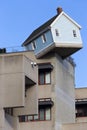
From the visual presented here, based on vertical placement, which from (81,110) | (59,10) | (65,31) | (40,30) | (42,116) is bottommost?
(42,116)

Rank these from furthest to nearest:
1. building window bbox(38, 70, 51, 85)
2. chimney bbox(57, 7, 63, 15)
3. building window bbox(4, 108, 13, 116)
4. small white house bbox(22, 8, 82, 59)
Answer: chimney bbox(57, 7, 63, 15) < building window bbox(38, 70, 51, 85) < small white house bbox(22, 8, 82, 59) < building window bbox(4, 108, 13, 116)

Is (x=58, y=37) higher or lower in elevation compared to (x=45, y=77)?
higher

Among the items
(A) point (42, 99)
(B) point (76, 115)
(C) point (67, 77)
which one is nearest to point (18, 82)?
(A) point (42, 99)

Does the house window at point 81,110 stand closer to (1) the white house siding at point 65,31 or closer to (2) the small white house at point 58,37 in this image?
(2) the small white house at point 58,37

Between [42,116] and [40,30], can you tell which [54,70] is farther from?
[40,30]

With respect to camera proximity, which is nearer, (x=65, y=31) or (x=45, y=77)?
(x=45, y=77)

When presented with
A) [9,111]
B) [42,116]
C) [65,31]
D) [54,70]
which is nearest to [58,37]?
[65,31]

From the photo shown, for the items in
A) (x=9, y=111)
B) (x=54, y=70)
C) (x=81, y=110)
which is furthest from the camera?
(x=81, y=110)

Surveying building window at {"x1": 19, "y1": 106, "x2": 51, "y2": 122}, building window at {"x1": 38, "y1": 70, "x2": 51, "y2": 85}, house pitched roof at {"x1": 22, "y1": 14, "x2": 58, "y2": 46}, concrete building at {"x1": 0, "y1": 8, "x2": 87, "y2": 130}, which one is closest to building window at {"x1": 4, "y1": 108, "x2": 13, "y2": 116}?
concrete building at {"x1": 0, "y1": 8, "x2": 87, "y2": 130}

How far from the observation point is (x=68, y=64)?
7212cm

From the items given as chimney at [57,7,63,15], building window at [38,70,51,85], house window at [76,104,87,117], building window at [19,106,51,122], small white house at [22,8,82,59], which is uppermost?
chimney at [57,7,63,15]

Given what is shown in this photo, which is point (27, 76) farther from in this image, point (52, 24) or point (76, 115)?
point (76, 115)

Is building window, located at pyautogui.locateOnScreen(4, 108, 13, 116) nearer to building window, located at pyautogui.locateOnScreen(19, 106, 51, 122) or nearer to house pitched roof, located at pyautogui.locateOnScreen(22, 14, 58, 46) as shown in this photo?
building window, located at pyautogui.locateOnScreen(19, 106, 51, 122)

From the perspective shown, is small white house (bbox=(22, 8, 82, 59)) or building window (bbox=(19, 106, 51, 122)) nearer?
building window (bbox=(19, 106, 51, 122))
